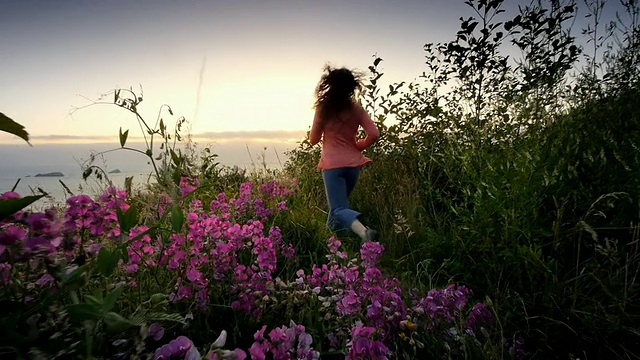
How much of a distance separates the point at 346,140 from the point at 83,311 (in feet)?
12.9

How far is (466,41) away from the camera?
15.9 feet

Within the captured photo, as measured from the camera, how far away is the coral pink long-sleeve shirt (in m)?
4.62

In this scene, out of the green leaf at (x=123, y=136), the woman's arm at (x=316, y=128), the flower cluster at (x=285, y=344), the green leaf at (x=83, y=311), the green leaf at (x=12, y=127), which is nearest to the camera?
the green leaf at (x=83, y=311)

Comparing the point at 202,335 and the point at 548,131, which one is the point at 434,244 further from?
the point at 202,335

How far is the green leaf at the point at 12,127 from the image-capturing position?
3.21 ft

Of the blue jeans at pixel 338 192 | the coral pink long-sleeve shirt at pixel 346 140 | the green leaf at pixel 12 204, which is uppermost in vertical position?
the green leaf at pixel 12 204

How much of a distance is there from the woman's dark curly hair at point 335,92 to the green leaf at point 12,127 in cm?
384

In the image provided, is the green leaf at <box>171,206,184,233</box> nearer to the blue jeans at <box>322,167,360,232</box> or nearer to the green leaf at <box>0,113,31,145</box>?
the green leaf at <box>0,113,31,145</box>

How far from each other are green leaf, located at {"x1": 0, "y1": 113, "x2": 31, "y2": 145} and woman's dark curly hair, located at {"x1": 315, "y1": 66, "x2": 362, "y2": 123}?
3840 millimetres

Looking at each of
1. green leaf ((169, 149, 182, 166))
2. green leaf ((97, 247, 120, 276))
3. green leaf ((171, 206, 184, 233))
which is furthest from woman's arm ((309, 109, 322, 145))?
green leaf ((97, 247, 120, 276))

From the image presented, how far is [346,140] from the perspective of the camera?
469 cm

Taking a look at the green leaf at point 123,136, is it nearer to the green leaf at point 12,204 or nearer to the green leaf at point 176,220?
the green leaf at point 176,220

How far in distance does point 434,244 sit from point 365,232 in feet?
3.20

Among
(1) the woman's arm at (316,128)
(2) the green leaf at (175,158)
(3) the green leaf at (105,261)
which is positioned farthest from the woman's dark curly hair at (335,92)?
(3) the green leaf at (105,261)
